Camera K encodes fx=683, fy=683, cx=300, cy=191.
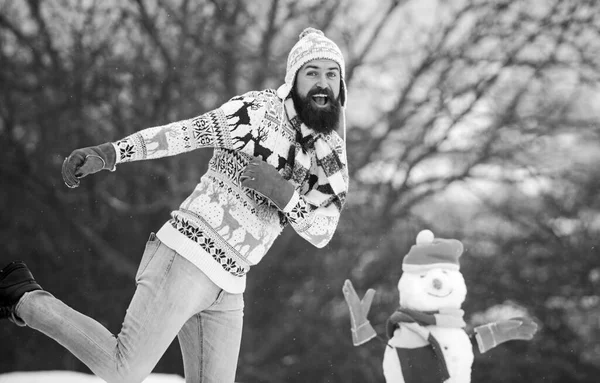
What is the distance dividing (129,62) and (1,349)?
3.10 m

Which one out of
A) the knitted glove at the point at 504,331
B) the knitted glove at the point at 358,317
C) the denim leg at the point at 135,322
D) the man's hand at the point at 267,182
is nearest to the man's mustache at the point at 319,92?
the man's hand at the point at 267,182

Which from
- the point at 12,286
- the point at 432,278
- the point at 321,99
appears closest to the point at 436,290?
the point at 432,278

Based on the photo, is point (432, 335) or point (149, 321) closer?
point (149, 321)

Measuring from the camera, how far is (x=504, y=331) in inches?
107

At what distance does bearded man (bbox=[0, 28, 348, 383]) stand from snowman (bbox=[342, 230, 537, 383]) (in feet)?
3.32

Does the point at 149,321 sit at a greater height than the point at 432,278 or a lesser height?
lesser

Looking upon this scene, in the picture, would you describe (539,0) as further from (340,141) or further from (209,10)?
(340,141)

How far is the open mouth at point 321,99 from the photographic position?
179cm

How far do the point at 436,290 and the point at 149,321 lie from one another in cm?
138

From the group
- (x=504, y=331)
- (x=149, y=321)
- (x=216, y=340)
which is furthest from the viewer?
(x=504, y=331)

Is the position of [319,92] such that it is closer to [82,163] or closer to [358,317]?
[82,163]

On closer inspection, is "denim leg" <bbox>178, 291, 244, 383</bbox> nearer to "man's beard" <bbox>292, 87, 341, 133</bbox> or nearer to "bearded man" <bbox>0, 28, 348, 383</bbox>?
"bearded man" <bbox>0, 28, 348, 383</bbox>

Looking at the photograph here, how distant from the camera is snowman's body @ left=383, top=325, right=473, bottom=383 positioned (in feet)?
8.38

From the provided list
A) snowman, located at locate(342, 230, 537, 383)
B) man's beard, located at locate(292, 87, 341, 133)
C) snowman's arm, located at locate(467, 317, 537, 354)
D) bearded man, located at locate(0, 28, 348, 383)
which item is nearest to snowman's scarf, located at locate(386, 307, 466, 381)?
snowman, located at locate(342, 230, 537, 383)
